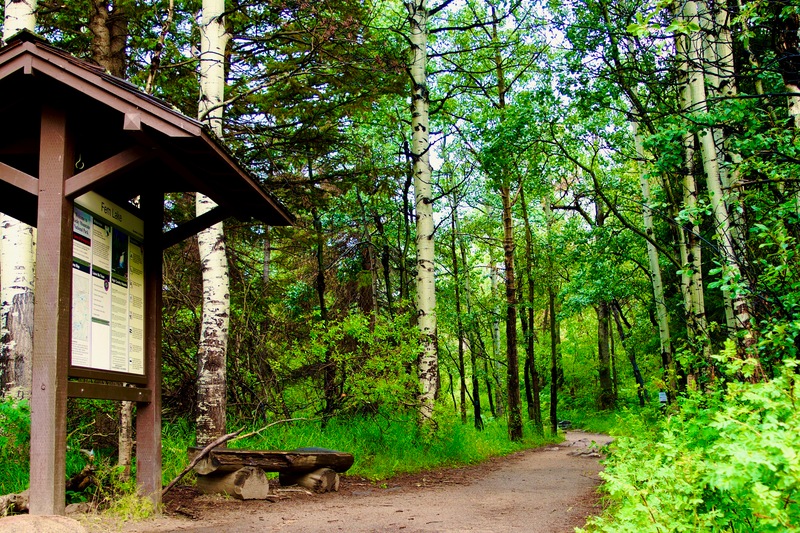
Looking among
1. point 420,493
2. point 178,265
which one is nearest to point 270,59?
point 178,265

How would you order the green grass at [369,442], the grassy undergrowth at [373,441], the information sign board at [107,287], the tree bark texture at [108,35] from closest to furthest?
the information sign board at [107,287], the green grass at [369,442], the tree bark texture at [108,35], the grassy undergrowth at [373,441]

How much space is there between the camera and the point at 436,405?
13.0 m

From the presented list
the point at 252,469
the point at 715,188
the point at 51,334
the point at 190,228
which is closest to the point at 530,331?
the point at 715,188

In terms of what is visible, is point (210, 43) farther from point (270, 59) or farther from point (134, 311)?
point (134, 311)

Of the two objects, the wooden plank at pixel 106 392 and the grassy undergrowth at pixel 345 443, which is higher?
the wooden plank at pixel 106 392

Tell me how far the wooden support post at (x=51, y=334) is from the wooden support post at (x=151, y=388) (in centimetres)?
131

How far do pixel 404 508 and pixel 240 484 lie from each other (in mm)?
2104

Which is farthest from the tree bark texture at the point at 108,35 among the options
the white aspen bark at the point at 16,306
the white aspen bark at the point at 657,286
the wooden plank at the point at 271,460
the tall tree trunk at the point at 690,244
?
the white aspen bark at the point at 657,286

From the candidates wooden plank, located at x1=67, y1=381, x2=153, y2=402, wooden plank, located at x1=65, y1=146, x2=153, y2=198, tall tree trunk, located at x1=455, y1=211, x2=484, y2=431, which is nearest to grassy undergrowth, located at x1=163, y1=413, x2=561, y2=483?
wooden plank, located at x1=67, y1=381, x2=153, y2=402

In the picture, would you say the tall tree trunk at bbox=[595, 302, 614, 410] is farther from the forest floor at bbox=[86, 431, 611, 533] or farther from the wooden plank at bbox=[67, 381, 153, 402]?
the wooden plank at bbox=[67, 381, 153, 402]

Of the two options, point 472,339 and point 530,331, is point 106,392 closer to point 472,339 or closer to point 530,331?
point 530,331

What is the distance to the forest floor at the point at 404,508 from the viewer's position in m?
6.69

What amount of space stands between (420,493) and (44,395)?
5874 millimetres

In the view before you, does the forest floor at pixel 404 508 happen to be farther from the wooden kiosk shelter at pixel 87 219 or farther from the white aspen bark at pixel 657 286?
the white aspen bark at pixel 657 286
